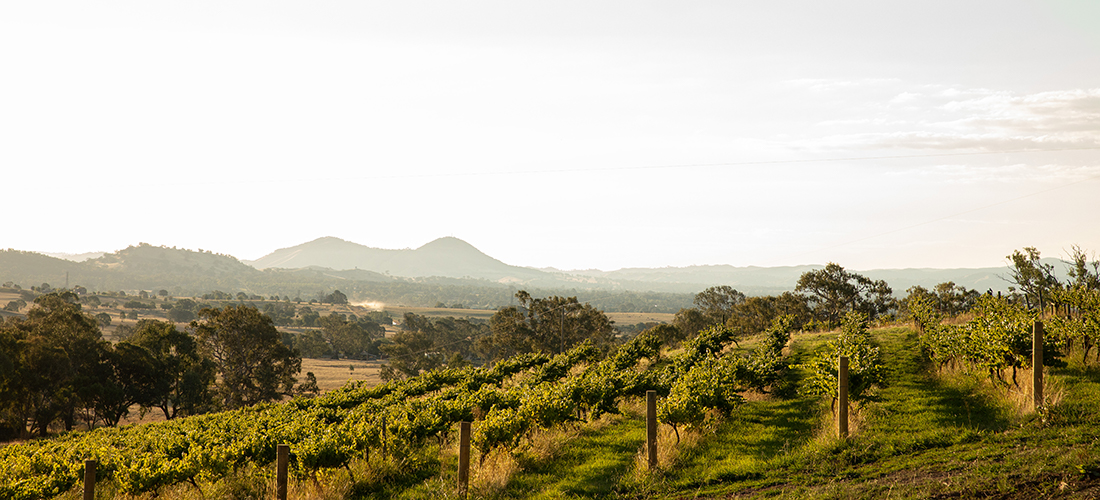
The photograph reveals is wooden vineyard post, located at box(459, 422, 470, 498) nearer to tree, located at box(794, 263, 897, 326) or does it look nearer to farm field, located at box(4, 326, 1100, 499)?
farm field, located at box(4, 326, 1100, 499)

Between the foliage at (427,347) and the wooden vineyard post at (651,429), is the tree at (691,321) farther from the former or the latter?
the wooden vineyard post at (651,429)

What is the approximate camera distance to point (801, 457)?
10258 millimetres

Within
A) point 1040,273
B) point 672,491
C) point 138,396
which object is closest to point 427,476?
point 672,491

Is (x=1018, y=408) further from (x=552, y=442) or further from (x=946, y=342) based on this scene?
(x=552, y=442)

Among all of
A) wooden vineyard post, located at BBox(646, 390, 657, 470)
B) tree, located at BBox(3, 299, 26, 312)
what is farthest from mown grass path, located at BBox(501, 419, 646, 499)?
tree, located at BBox(3, 299, 26, 312)

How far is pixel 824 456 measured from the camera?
10133mm

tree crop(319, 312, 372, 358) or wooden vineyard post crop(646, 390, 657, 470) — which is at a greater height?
wooden vineyard post crop(646, 390, 657, 470)

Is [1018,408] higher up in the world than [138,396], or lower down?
Result: higher up

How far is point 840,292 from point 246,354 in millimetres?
50943

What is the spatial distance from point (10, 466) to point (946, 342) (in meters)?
22.5

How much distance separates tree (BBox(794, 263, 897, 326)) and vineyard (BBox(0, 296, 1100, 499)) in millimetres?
41989

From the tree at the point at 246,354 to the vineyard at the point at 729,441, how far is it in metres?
31.5

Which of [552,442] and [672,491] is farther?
[552,442]

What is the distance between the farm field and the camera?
27.5 ft
